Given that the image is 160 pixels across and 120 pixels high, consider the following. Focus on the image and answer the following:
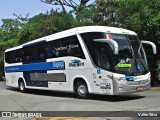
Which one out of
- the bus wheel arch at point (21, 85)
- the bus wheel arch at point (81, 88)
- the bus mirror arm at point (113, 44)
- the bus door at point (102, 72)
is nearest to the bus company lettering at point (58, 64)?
the bus wheel arch at point (81, 88)

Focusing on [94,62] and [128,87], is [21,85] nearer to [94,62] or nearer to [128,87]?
[94,62]

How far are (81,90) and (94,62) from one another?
181cm

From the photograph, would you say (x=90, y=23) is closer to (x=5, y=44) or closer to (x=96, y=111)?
(x=96, y=111)

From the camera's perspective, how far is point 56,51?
17234 millimetres

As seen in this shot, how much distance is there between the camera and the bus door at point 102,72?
45.4 ft

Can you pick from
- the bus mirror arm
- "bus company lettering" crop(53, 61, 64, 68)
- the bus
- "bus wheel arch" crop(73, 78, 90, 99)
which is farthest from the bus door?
"bus company lettering" crop(53, 61, 64, 68)

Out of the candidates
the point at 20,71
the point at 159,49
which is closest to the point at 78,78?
the point at 20,71

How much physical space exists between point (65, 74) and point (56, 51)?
1402 millimetres

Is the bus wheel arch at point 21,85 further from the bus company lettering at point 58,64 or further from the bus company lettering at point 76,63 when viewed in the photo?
the bus company lettering at point 76,63

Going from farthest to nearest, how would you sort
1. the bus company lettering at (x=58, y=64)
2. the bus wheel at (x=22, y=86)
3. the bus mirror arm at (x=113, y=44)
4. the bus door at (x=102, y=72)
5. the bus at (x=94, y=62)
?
1. the bus wheel at (x=22, y=86)
2. the bus company lettering at (x=58, y=64)
3. the bus door at (x=102, y=72)
4. the bus at (x=94, y=62)
5. the bus mirror arm at (x=113, y=44)

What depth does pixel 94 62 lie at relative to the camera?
14555 millimetres

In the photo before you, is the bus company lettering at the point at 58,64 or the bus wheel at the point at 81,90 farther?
the bus company lettering at the point at 58,64

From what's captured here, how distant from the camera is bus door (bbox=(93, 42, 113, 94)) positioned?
13844 mm

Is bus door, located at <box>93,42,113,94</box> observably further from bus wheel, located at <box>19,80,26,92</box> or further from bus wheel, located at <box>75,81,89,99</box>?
bus wheel, located at <box>19,80,26,92</box>
